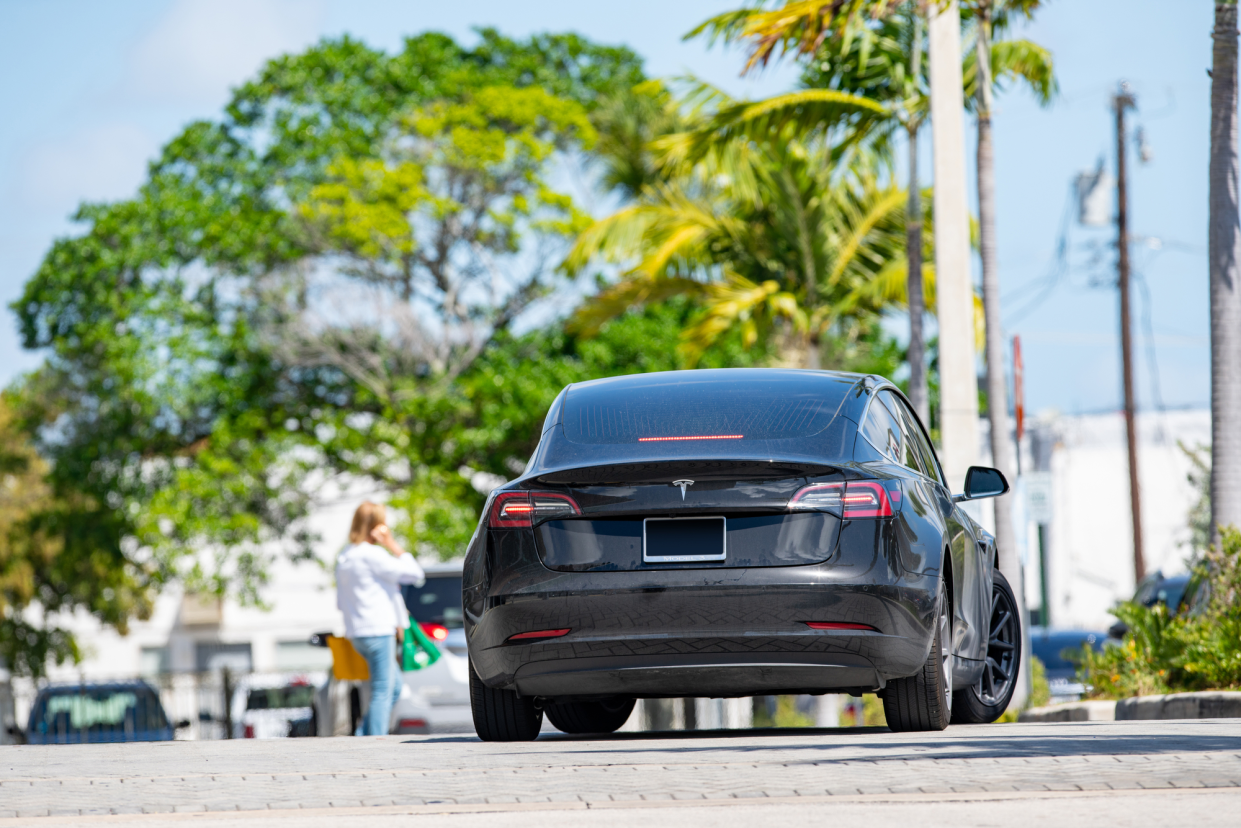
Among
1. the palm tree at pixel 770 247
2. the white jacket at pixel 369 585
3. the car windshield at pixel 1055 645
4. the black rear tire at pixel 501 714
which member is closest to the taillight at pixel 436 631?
the white jacket at pixel 369 585

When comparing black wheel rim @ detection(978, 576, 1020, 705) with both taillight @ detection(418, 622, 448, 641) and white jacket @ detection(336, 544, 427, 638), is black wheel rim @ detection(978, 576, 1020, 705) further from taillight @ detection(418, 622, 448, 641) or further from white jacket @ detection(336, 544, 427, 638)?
taillight @ detection(418, 622, 448, 641)

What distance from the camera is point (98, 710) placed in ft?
72.1

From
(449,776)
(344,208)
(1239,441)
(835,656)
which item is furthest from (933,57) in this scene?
(344,208)

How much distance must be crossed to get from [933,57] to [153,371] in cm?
1920

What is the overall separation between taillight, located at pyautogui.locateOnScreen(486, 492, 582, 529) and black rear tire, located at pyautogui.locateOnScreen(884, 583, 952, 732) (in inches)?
57.2

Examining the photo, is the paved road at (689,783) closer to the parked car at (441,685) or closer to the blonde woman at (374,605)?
the blonde woman at (374,605)

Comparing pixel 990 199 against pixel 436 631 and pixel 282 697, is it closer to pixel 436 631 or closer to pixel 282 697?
pixel 436 631

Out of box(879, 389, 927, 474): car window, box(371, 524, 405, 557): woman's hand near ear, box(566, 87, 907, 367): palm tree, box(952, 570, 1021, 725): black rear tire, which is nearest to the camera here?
box(879, 389, 927, 474): car window

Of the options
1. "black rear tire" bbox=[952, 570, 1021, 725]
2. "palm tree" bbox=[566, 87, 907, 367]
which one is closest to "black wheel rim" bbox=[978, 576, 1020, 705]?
"black rear tire" bbox=[952, 570, 1021, 725]

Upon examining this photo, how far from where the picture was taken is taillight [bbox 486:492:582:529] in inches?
260

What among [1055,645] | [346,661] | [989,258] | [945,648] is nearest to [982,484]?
[945,648]

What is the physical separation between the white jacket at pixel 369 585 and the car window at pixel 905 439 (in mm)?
4033

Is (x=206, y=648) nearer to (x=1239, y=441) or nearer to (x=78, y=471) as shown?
(x=78, y=471)

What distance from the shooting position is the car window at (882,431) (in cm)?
704
